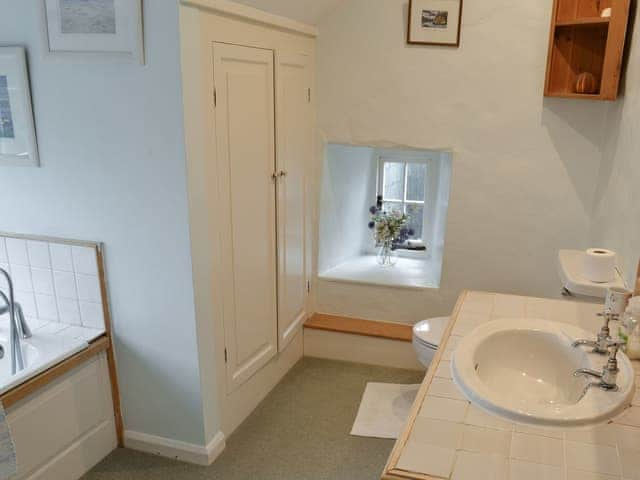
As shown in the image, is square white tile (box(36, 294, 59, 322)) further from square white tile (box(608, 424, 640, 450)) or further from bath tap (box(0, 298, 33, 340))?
square white tile (box(608, 424, 640, 450))

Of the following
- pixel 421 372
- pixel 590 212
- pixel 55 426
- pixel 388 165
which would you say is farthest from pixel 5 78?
pixel 590 212

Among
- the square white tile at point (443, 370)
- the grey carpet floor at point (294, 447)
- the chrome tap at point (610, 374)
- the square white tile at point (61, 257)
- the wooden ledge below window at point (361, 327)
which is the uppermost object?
the square white tile at point (61, 257)

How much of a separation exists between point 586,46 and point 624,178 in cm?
76

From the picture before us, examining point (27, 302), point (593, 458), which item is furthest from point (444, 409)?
point (27, 302)

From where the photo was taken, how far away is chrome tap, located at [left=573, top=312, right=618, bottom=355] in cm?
159

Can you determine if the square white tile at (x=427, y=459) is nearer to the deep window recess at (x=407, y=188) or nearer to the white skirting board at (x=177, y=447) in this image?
the white skirting board at (x=177, y=447)

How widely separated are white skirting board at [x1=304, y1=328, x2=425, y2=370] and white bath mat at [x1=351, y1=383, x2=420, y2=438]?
0.20 meters

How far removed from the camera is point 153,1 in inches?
74.5

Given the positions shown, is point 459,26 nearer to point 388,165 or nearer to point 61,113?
point 388,165

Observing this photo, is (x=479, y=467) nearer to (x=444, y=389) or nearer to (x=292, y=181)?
(x=444, y=389)

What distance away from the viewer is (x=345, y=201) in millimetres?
3453

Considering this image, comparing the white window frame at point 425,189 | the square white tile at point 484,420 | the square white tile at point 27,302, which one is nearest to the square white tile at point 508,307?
the square white tile at point 484,420

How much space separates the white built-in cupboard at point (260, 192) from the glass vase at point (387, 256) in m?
0.67

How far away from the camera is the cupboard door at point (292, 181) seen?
8.92 ft
